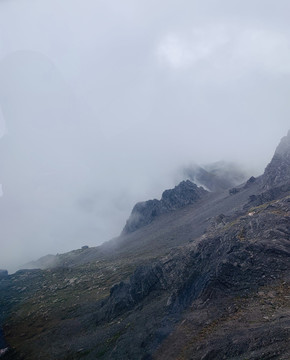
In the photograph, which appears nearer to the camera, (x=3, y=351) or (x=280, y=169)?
(x=3, y=351)

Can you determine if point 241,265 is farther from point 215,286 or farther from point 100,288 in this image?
point 100,288

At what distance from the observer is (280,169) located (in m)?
Result: 132

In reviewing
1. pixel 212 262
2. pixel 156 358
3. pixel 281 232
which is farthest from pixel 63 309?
pixel 281 232

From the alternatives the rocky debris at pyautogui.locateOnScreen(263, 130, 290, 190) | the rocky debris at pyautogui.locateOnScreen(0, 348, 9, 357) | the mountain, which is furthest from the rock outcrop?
the rocky debris at pyautogui.locateOnScreen(263, 130, 290, 190)

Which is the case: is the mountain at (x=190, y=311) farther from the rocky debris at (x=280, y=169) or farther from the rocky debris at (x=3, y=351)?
the rocky debris at (x=280, y=169)

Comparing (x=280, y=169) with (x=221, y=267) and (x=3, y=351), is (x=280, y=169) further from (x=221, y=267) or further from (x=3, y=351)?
(x=3, y=351)

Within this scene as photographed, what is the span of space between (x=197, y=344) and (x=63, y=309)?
169ft

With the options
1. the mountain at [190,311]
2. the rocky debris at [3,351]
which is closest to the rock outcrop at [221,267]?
the mountain at [190,311]

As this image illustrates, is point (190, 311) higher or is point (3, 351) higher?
point (3, 351)

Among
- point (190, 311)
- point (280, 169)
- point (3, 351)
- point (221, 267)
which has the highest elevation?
point (280, 169)

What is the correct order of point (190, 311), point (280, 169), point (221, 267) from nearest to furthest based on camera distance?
point (190, 311)
point (221, 267)
point (280, 169)

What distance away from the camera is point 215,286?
37.1 meters

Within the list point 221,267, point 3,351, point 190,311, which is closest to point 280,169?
point 221,267

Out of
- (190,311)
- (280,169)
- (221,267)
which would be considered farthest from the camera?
(280,169)
